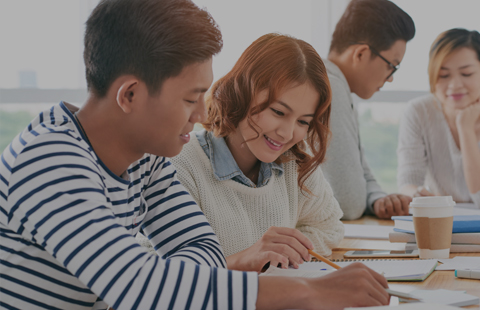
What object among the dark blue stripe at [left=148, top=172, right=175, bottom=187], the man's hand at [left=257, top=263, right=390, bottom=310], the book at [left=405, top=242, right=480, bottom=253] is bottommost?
the book at [left=405, top=242, right=480, bottom=253]

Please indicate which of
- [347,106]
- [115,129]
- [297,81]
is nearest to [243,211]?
[297,81]

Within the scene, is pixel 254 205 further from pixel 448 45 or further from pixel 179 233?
pixel 448 45

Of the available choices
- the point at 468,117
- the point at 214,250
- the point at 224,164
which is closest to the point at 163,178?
the point at 214,250

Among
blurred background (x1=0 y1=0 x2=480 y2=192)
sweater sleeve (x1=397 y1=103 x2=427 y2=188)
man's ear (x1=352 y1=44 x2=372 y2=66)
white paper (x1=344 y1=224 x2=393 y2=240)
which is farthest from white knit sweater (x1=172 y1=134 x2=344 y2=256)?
blurred background (x1=0 y1=0 x2=480 y2=192)

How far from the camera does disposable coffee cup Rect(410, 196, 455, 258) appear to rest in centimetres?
113

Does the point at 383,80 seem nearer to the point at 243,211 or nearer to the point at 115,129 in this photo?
the point at 243,211

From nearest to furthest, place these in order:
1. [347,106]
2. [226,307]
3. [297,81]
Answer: [226,307] < [297,81] < [347,106]

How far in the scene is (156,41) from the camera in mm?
787

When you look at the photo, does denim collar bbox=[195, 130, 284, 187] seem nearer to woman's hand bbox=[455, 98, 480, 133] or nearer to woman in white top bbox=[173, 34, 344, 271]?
woman in white top bbox=[173, 34, 344, 271]

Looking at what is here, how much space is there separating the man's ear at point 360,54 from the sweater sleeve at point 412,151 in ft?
1.55

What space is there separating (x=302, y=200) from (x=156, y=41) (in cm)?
73

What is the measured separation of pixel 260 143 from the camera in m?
1.25

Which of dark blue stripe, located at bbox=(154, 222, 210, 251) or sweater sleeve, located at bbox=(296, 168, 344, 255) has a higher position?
dark blue stripe, located at bbox=(154, 222, 210, 251)

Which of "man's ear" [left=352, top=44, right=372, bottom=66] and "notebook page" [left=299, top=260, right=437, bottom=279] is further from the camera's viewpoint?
"man's ear" [left=352, top=44, right=372, bottom=66]
